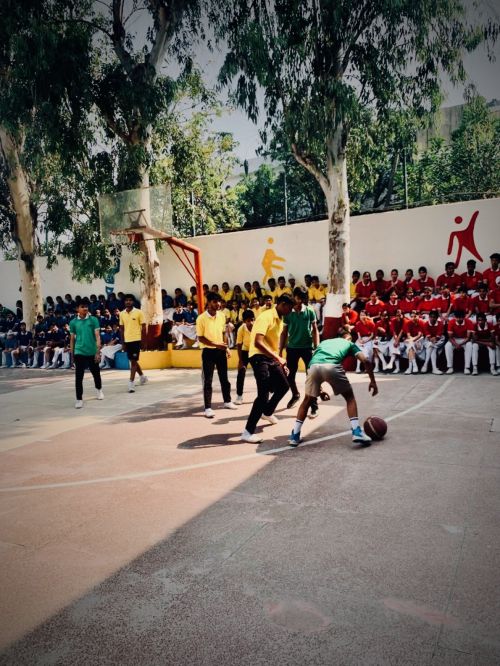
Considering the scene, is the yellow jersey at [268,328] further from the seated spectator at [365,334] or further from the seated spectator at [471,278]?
the seated spectator at [471,278]

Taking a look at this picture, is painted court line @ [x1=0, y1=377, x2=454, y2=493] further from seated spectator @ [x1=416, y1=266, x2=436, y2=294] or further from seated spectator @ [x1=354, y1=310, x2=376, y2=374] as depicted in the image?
seated spectator @ [x1=416, y1=266, x2=436, y2=294]

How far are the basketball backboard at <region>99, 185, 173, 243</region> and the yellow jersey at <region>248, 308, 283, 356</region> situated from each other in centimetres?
721

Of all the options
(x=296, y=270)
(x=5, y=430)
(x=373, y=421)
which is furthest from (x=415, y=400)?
(x=296, y=270)

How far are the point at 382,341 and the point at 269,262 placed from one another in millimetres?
6964

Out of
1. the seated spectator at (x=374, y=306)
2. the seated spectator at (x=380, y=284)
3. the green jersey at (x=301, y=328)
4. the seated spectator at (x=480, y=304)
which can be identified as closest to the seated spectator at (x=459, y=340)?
the seated spectator at (x=480, y=304)

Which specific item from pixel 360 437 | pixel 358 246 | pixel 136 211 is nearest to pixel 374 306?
pixel 358 246

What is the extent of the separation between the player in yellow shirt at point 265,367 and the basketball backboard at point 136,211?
7.45 metres

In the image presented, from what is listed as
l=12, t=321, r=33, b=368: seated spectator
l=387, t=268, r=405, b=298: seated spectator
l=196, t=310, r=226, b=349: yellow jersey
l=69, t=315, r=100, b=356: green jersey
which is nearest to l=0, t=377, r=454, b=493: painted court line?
l=196, t=310, r=226, b=349: yellow jersey

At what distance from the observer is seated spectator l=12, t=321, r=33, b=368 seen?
19.5 meters

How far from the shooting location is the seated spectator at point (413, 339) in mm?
12562

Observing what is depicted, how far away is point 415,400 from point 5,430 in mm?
6970

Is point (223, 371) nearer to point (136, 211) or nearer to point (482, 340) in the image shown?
point (482, 340)

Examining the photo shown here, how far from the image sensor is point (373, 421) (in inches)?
279

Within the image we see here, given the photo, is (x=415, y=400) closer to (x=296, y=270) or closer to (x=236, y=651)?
(x=236, y=651)
